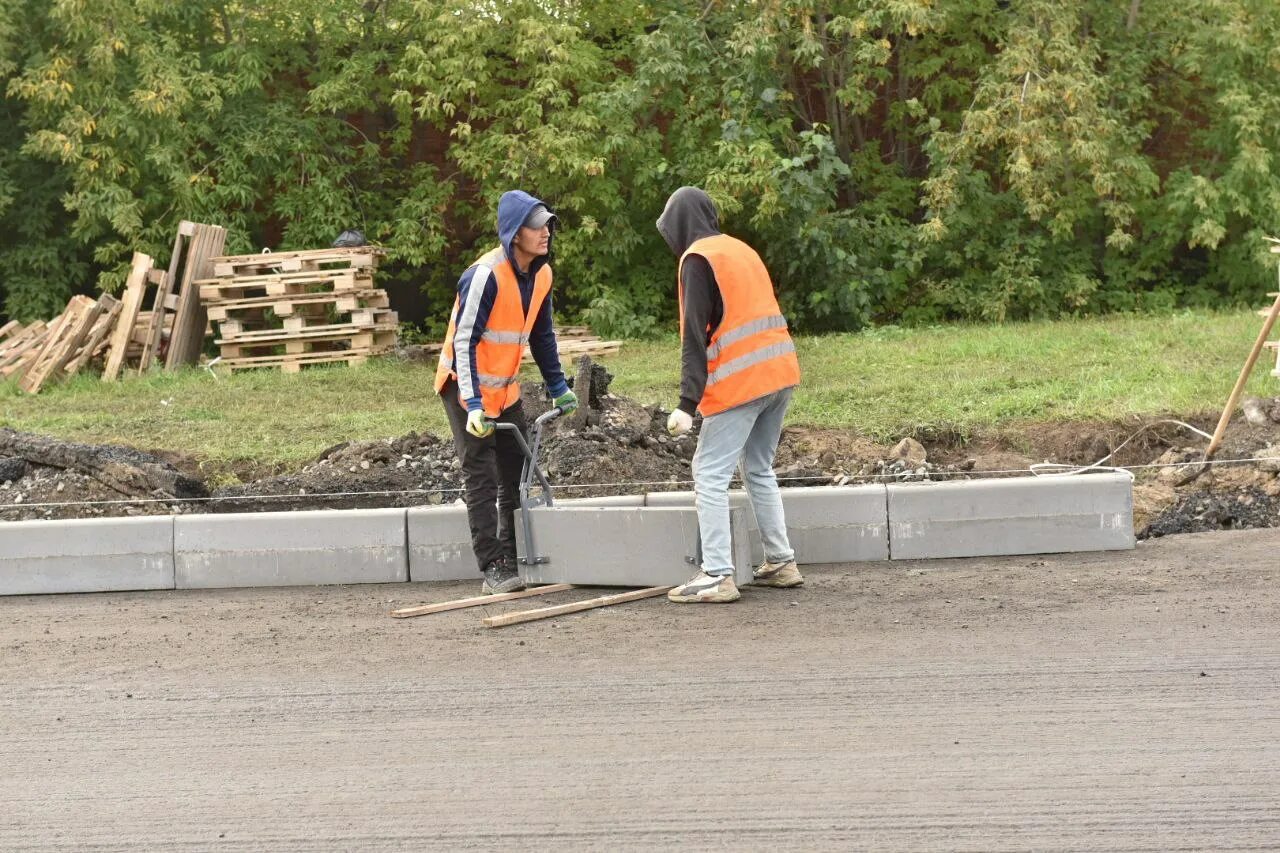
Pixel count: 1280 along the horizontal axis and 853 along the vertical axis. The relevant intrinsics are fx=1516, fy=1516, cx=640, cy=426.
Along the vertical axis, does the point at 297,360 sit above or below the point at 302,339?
below

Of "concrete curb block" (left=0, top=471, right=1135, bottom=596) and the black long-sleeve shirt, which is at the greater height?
the black long-sleeve shirt

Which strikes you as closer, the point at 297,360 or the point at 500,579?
the point at 500,579

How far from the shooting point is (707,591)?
23.4 ft

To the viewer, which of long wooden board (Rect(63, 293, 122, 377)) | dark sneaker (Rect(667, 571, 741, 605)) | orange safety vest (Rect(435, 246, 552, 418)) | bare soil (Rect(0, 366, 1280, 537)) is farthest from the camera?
long wooden board (Rect(63, 293, 122, 377))

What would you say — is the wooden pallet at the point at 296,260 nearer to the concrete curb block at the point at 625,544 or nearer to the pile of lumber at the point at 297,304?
the pile of lumber at the point at 297,304

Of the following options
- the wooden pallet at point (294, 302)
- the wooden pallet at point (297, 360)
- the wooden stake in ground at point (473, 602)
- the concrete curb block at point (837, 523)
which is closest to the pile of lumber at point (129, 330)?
the wooden pallet at point (294, 302)

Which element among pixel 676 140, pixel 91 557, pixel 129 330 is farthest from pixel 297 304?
pixel 91 557

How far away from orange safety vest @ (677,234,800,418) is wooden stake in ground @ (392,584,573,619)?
1.21m

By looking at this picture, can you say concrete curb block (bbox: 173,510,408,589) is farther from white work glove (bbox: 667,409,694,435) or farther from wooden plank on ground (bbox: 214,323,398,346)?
wooden plank on ground (bbox: 214,323,398,346)

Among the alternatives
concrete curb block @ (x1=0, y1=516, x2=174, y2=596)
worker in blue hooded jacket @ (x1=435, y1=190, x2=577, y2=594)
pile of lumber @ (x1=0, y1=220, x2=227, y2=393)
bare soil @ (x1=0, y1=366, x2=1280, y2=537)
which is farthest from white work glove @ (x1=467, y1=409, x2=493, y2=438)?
pile of lumber @ (x1=0, y1=220, x2=227, y2=393)

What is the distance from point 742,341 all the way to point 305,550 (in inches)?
106

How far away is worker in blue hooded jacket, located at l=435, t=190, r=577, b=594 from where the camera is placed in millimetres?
7289

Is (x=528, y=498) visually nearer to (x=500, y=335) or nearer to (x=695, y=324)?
(x=500, y=335)

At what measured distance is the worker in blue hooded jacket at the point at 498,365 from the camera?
729 centimetres
